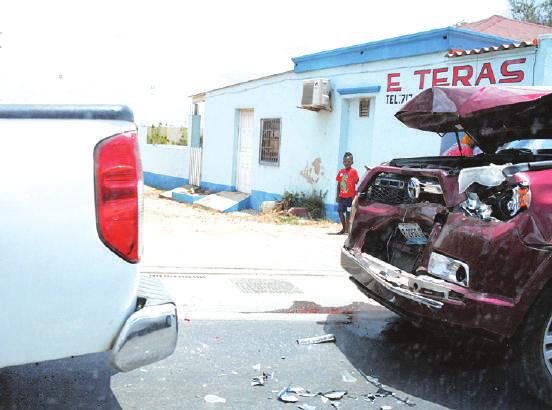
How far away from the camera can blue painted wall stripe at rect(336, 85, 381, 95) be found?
11.7m

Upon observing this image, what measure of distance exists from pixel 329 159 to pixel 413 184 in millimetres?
8832

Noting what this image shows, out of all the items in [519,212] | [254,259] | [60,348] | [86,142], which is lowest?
[254,259]

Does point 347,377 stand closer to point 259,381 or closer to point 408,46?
point 259,381

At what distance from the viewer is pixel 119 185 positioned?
2.34 m

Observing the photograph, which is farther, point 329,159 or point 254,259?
point 329,159

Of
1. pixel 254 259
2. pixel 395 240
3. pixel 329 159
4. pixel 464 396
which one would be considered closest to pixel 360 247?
pixel 395 240

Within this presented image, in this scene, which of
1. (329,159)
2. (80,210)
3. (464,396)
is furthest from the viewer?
(329,159)

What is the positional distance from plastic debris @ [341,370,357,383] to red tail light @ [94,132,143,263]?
208cm

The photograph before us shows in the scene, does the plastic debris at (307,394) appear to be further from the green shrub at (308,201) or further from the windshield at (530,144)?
the green shrub at (308,201)

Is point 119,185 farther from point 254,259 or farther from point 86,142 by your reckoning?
point 254,259

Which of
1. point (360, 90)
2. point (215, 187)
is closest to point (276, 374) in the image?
point (360, 90)

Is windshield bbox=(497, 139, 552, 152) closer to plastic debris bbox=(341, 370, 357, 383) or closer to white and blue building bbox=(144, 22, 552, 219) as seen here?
plastic debris bbox=(341, 370, 357, 383)

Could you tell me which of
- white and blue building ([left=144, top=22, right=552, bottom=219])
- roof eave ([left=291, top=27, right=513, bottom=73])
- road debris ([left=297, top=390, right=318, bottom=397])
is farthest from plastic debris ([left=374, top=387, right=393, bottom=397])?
roof eave ([left=291, top=27, right=513, bottom=73])

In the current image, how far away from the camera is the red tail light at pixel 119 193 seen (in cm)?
229
